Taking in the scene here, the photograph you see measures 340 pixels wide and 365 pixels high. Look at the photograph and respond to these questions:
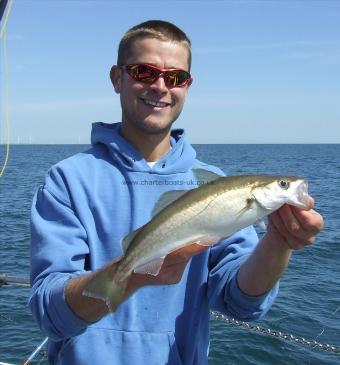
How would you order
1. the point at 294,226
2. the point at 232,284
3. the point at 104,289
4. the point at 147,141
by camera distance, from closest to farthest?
the point at 104,289 → the point at 294,226 → the point at 232,284 → the point at 147,141

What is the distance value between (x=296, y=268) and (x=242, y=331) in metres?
5.64

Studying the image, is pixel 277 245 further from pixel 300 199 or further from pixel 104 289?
pixel 104 289

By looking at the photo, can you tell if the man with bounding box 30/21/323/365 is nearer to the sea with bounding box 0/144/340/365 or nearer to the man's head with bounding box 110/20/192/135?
the man's head with bounding box 110/20/192/135

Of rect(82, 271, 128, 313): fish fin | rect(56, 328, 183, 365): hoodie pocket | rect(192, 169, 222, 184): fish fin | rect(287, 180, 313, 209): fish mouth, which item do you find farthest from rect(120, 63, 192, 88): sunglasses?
rect(56, 328, 183, 365): hoodie pocket

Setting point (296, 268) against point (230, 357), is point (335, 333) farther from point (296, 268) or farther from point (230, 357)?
point (296, 268)

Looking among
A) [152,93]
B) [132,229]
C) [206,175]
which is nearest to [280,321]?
[132,229]

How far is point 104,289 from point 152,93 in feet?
5.19

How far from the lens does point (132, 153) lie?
3740 mm

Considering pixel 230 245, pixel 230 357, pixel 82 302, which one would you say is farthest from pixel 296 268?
pixel 82 302

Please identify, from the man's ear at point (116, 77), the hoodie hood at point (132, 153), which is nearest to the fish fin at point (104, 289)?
the hoodie hood at point (132, 153)

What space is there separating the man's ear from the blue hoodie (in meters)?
0.39

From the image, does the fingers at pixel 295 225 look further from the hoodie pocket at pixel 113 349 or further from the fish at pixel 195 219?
the hoodie pocket at pixel 113 349

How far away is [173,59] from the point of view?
12.1 feet

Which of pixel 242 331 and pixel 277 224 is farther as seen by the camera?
pixel 242 331
